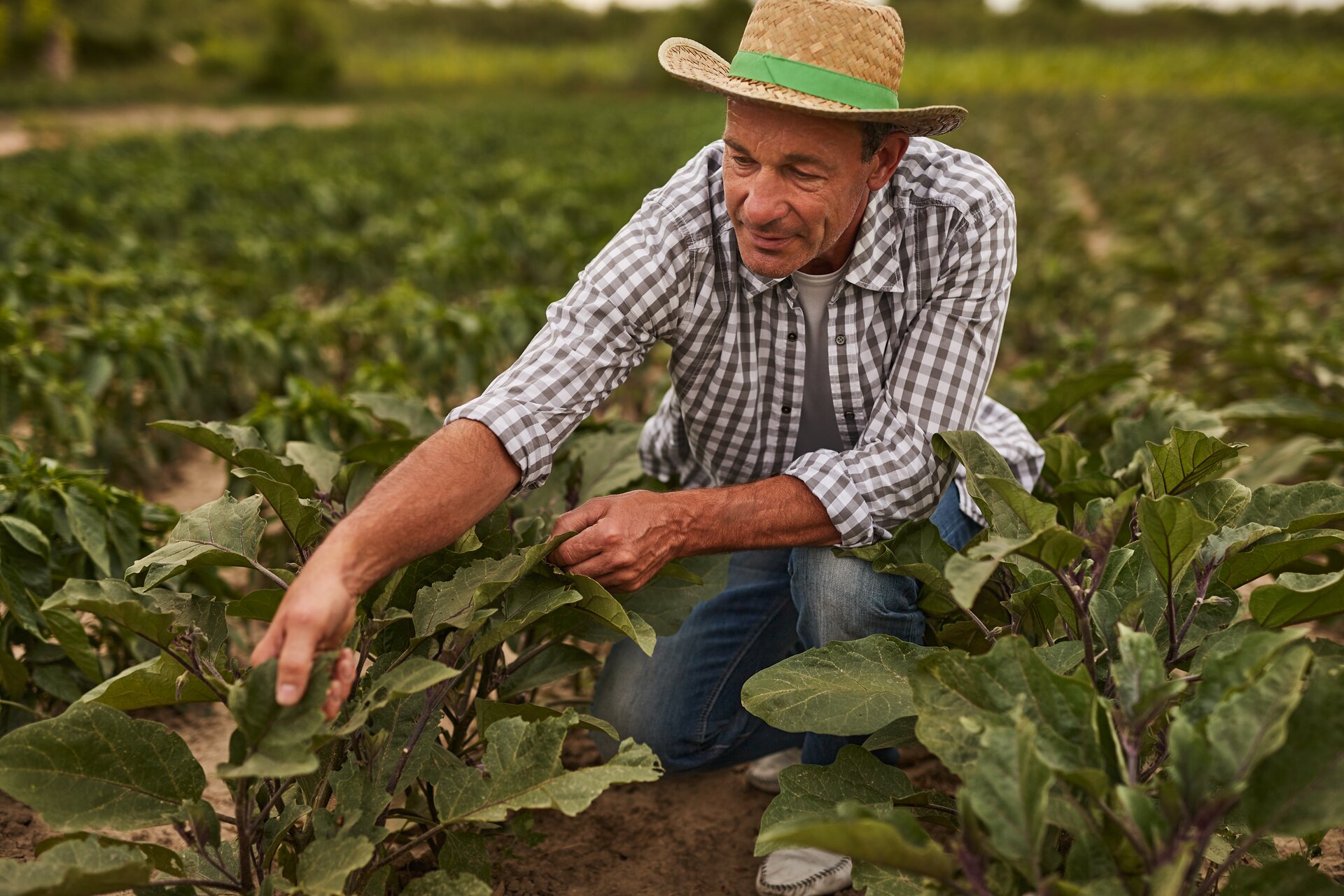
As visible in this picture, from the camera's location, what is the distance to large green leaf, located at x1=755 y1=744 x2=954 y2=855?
1.62 meters

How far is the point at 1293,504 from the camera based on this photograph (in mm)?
1854

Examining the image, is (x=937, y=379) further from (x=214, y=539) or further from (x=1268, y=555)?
(x=214, y=539)

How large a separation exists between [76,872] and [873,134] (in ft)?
5.37

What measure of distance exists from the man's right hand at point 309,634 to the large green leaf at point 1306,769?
43.5 inches

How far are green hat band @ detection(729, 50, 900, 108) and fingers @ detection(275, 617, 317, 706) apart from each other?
47.2 inches

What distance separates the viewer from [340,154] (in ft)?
43.3

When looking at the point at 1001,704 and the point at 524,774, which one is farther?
the point at 524,774

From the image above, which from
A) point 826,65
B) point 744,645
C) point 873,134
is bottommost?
point 744,645

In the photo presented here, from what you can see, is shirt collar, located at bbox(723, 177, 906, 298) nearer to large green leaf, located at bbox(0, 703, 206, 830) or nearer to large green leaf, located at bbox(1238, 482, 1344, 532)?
large green leaf, located at bbox(1238, 482, 1344, 532)

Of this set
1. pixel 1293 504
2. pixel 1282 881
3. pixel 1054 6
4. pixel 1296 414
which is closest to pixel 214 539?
pixel 1282 881

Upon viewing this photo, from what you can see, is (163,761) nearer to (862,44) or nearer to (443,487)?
(443,487)

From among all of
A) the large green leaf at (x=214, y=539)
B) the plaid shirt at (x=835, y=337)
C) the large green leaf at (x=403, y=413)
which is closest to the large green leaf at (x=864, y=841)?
the plaid shirt at (x=835, y=337)

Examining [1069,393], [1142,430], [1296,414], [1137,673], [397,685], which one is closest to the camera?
[1137,673]

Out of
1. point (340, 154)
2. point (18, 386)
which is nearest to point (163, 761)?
point (18, 386)
